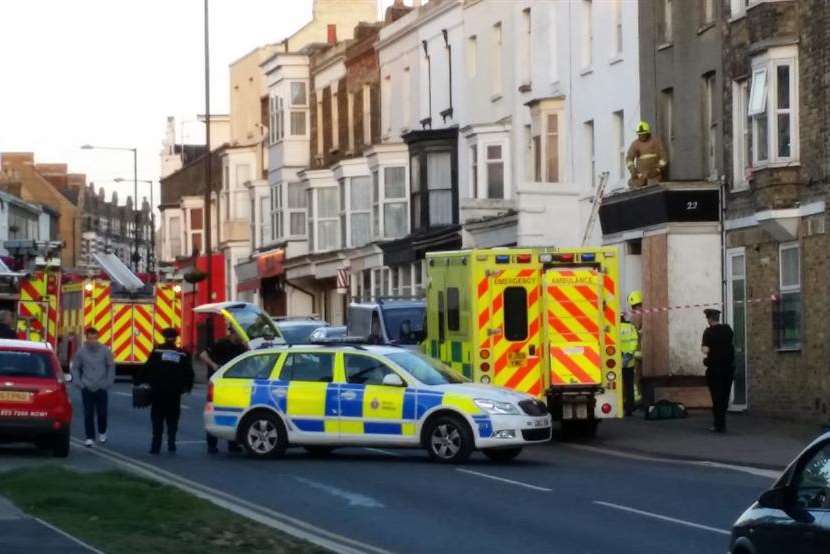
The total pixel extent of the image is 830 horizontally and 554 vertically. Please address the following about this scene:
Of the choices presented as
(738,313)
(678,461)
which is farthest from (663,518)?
(738,313)

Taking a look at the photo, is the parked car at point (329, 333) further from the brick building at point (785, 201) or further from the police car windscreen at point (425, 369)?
the police car windscreen at point (425, 369)

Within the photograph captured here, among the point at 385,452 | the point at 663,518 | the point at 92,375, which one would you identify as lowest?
the point at 663,518

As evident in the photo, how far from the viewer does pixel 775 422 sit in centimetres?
3269

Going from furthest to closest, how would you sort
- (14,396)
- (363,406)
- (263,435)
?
(263,435) < (14,396) < (363,406)

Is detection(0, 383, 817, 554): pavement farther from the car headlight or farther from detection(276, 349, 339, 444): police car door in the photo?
the car headlight

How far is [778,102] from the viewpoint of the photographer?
33.2 meters

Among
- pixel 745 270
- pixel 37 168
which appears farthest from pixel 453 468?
pixel 37 168

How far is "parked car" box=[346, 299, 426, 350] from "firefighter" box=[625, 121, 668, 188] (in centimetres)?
488

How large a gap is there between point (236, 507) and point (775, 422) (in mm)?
15236

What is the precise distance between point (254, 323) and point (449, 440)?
77.3 ft

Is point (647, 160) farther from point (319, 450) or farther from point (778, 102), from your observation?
point (319, 450)

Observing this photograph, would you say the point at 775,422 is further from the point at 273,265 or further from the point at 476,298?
the point at 273,265

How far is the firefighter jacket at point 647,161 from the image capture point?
3838 cm

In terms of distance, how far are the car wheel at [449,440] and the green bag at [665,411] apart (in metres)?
9.12
